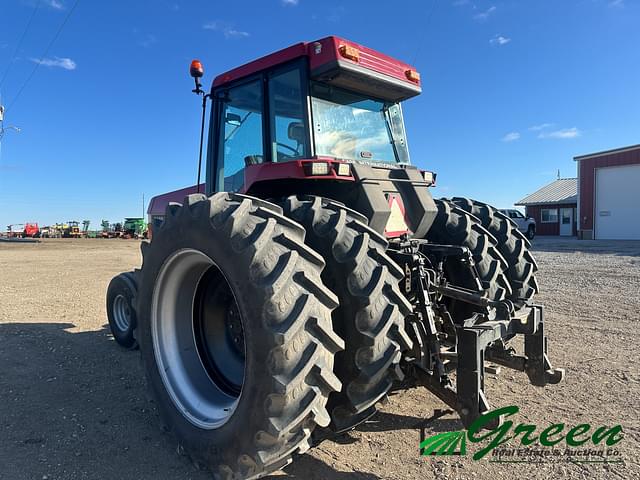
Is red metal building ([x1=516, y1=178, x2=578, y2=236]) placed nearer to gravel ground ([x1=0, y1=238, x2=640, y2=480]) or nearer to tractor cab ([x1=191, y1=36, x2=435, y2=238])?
gravel ground ([x1=0, y1=238, x2=640, y2=480])

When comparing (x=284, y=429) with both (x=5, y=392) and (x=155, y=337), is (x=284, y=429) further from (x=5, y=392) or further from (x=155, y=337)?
(x=5, y=392)

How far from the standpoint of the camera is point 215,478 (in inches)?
101

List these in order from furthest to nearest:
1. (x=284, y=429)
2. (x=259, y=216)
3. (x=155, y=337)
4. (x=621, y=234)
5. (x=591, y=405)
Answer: (x=621, y=234) → (x=591, y=405) → (x=155, y=337) → (x=259, y=216) → (x=284, y=429)

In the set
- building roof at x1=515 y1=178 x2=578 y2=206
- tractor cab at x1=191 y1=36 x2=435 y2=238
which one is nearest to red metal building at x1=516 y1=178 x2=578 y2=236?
building roof at x1=515 y1=178 x2=578 y2=206

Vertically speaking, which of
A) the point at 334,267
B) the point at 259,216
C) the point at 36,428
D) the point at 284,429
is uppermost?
the point at 259,216

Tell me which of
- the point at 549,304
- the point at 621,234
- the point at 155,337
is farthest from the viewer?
the point at 621,234

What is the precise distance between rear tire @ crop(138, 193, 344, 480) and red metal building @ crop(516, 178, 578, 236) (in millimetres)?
35543

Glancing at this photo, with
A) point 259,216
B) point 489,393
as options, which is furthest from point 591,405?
point 259,216

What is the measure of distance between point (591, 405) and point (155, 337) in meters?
3.43

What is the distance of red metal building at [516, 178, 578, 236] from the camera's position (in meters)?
34.0

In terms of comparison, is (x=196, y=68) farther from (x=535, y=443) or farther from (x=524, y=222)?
(x=524, y=222)

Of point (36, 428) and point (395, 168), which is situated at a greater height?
point (395, 168)

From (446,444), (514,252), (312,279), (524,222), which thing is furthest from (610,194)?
(312,279)

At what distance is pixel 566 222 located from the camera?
34250 mm
